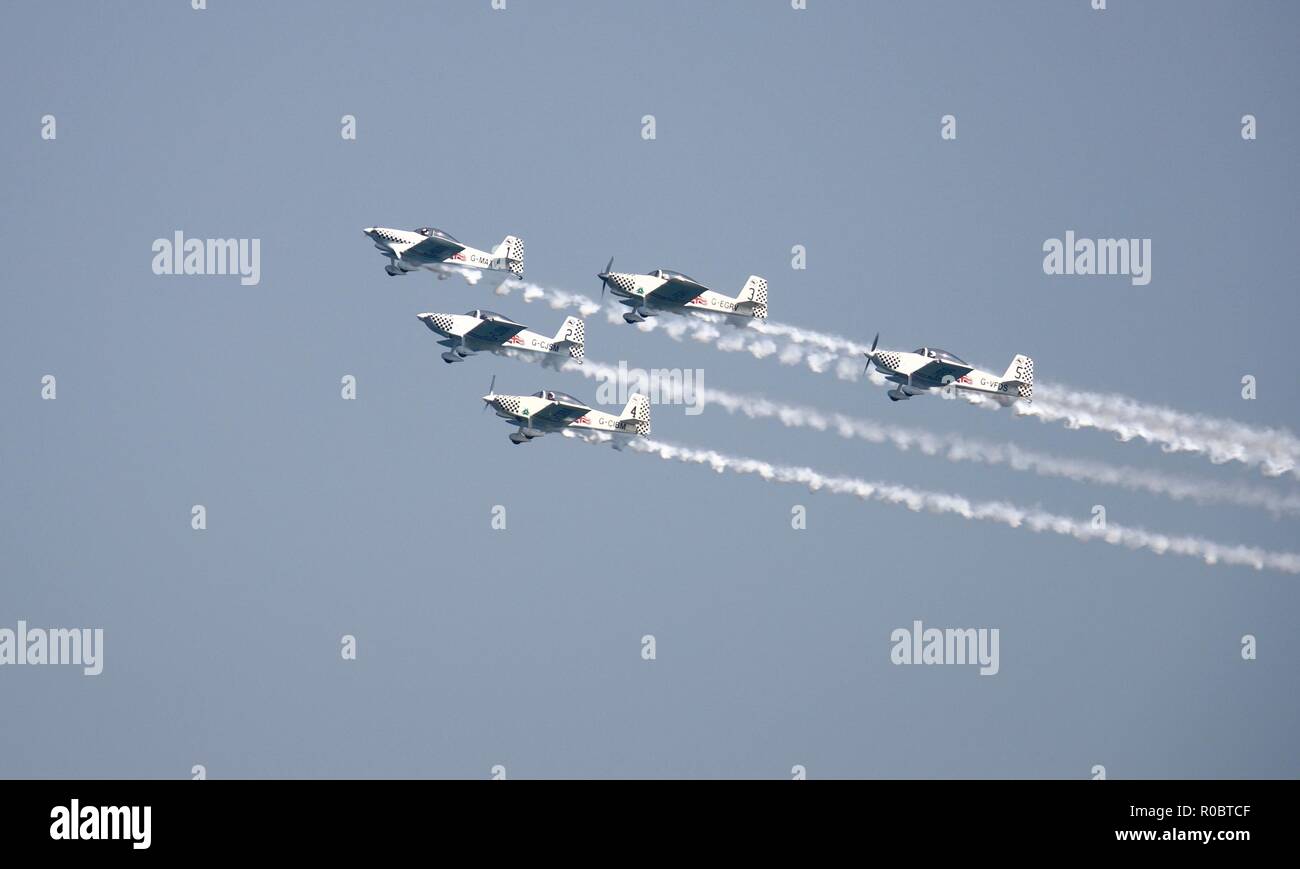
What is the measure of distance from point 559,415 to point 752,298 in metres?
10.0

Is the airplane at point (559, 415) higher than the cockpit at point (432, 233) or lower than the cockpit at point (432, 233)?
lower

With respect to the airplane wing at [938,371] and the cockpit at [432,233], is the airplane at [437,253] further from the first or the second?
the airplane wing at [938,371]

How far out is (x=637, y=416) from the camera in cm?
8481

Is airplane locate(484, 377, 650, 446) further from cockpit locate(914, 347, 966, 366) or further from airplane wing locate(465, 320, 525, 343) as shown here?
cockpit locate(914, 347, 966, 366)

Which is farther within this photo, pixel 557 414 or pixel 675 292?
→ pixel 675 292

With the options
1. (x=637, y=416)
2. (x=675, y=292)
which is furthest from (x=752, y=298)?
(x=637, y=416)

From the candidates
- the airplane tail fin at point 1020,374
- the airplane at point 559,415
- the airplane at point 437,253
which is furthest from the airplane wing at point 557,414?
the airplane tail fin at point 1020,374

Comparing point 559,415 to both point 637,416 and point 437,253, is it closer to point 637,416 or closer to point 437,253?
point 637,416

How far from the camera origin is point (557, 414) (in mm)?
84000

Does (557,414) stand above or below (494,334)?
below

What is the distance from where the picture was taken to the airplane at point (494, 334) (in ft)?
282
